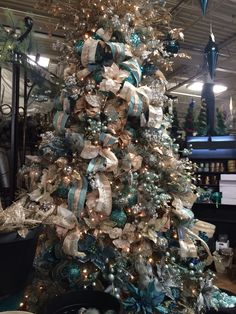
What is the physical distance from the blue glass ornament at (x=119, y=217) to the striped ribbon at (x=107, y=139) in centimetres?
32

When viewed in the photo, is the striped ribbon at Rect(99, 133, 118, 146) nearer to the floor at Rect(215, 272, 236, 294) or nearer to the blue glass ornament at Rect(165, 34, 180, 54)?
the blue glass ornament at Rect(165, 34, 180, 54)

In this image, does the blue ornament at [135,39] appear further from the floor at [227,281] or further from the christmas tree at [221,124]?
the christmas tree at [221,124]

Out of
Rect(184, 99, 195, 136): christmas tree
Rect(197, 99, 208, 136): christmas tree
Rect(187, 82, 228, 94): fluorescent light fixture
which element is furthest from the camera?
Rect(187, 82, 228, 94): fluorescent light fixture

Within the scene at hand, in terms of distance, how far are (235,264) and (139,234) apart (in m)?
3.25

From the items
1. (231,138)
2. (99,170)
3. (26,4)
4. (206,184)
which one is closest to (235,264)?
(206,184)

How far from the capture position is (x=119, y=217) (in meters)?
1.42

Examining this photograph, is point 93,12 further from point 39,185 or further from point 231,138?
point 231,138

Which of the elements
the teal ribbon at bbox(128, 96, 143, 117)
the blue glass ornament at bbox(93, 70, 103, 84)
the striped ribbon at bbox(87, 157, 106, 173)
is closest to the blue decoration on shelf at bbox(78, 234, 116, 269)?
the striped ribbon at bbox(87, 157, 106, 173)

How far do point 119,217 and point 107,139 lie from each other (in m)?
0.36

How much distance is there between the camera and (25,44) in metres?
1.55

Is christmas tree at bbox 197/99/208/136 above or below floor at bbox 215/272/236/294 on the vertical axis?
above

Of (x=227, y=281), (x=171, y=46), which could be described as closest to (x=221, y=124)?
(x=227, y=281)

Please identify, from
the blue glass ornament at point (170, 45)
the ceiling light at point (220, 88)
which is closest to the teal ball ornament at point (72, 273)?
the blue glass ornament at point (170, 45)

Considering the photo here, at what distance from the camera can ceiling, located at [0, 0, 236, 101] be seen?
11.5ft
